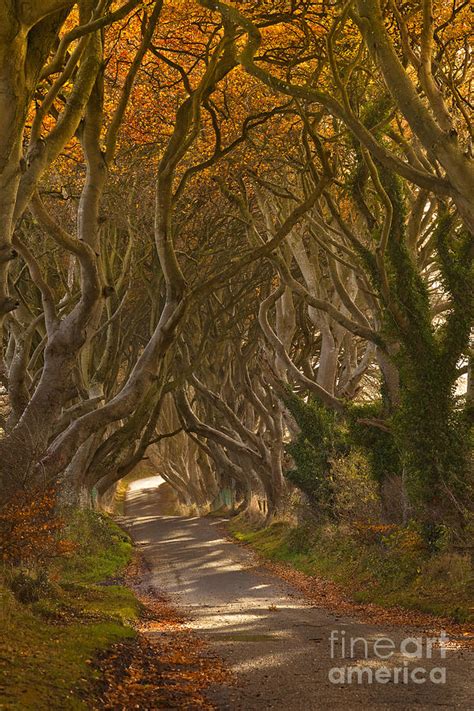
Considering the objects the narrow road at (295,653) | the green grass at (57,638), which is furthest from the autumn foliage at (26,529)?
the narrow road at (295,653)

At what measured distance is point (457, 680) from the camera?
7.76 metres

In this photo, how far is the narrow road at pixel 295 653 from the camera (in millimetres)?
7215

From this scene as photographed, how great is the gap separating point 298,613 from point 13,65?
9106mm

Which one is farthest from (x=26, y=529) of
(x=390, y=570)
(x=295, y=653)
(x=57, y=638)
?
(x=390, y=570)

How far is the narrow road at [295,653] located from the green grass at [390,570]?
1.12 m

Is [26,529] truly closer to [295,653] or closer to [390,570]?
[295,653]

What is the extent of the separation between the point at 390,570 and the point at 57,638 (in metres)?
8.24

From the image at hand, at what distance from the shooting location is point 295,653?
959 centimetres

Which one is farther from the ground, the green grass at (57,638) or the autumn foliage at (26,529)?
the autumn foliage at (26,529)

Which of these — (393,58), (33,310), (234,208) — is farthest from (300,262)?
(393,58)

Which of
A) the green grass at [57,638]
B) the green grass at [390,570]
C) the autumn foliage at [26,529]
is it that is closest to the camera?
the green grass at [57,638]

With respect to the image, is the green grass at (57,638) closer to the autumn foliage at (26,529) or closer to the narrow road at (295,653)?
the autumn foliage at (26,529)

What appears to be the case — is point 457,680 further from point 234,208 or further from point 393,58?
point 234,208

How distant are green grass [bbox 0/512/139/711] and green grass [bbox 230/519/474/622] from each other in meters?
4.18
